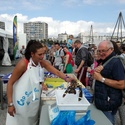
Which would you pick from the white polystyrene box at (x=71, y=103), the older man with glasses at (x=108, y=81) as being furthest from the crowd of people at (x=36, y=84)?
the white polystyrene box at (x=71, y=103)

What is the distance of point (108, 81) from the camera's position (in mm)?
2176

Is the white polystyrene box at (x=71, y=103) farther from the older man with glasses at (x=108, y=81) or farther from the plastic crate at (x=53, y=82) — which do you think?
the plastic crate at (x=53, y=82)

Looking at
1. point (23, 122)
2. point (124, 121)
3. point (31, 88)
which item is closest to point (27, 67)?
point (31, 88)

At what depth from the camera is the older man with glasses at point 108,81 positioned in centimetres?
218

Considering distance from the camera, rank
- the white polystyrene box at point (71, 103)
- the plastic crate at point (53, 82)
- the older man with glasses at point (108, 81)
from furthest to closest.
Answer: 1. the plastic crate at point (53, 82)
2. the older man with glasses at point (108, 81)
3. the white polystyrene box at point (71, 103)

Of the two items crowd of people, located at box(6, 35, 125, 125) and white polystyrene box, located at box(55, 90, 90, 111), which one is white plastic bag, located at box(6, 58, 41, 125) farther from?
white polystyrene box, located at box(55, 90, 90, 111)

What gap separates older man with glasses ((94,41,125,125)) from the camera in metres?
2.18

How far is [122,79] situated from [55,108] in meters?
0.79

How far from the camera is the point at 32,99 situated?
7.41 feet

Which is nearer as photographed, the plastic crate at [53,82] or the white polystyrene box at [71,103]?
the white polystyrene box at [71,103]

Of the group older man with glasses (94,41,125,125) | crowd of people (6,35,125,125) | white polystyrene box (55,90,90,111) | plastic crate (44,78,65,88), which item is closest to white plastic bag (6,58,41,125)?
crowd of people (6,35,125,125)

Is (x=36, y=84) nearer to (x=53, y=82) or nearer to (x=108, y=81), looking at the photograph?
(x=108, y=81)

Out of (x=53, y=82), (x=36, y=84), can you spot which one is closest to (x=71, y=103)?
(x=36, y=84)

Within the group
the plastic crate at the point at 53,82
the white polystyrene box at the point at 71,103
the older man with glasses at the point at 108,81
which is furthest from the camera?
the plastic crate at the point at 53,82
